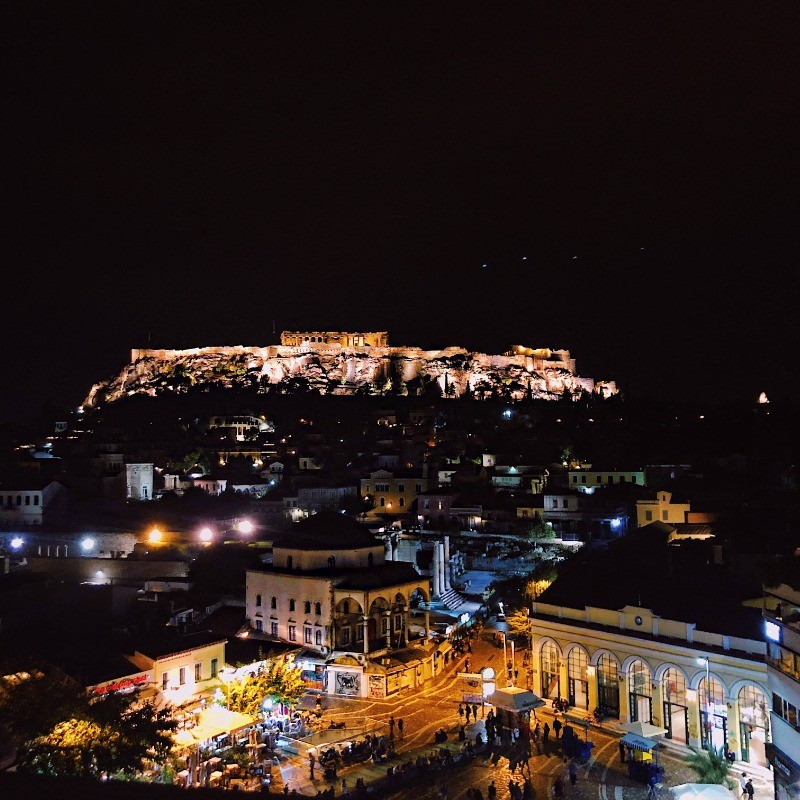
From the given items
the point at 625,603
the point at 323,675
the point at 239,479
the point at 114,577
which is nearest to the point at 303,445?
the point at 239,479

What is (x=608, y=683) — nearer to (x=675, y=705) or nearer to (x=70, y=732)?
(x=675, y=705)

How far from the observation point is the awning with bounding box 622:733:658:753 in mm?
19750

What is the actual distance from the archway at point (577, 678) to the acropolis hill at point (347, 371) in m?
94.4

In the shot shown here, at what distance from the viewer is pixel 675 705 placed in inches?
875

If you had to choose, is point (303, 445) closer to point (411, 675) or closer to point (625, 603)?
point (411, 675)

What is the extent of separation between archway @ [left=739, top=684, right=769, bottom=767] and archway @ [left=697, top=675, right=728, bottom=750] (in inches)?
17.5

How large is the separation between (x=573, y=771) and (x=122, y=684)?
11864 mm

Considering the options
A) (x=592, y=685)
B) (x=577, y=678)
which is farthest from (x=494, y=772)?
(x=577, y=678)

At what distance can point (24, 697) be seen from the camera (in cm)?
1691

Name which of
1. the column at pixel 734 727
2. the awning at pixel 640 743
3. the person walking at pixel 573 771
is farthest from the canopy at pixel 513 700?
the column at pixel 734 727

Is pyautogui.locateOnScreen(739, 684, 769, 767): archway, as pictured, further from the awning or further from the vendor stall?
Result: the awning

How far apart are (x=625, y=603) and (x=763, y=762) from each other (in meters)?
5.59

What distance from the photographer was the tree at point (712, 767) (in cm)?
1817

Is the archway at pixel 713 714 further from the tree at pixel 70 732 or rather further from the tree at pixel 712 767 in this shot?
the tree at pixel 70 732
